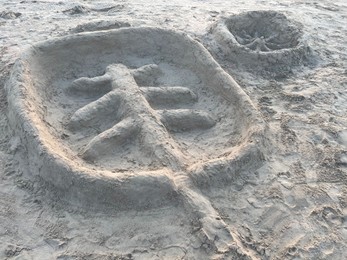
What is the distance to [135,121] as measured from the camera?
3049 mm

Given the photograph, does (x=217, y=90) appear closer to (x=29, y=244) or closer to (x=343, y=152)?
(x=343, y=152)

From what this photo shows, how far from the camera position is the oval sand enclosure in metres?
2.59

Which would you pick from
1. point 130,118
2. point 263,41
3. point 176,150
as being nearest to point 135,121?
point 130,118

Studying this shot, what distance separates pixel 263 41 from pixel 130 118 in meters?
1.92

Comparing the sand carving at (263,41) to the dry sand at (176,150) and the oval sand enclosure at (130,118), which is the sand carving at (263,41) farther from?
the oval sand enclosure at (130,118)

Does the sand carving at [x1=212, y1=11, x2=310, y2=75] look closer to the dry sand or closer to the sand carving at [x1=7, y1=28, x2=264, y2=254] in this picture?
the dry sand

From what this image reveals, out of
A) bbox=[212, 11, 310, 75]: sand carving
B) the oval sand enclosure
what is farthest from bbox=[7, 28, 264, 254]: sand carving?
bbox=[212, 11, 310, 75]: sand carving

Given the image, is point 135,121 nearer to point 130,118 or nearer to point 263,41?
point 130,118

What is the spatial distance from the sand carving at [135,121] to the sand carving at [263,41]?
52cm

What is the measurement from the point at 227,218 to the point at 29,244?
1.08 m

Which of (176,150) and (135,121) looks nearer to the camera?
(176,150)

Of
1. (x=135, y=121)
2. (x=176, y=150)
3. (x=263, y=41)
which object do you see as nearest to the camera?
(x=176, y=150)

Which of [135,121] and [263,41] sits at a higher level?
[135,121]

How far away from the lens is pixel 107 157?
2877 mm
